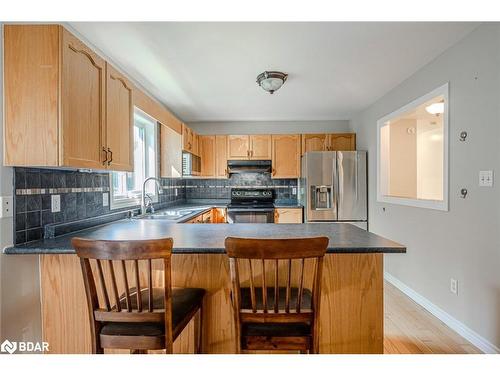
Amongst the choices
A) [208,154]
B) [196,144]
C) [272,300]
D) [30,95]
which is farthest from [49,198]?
[208,154]

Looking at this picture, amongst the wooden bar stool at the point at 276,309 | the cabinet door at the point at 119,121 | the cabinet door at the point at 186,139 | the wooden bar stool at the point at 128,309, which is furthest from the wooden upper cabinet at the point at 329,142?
the wooden bar stool at the point at 128,309

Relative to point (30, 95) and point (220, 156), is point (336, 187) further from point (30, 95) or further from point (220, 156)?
point (30, 95)

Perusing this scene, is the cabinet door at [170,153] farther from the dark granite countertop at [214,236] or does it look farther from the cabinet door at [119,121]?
the dark granite countertop at [214,236]

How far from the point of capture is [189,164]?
13.5 feet

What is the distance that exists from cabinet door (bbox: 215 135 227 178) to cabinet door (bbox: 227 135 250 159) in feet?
0.28

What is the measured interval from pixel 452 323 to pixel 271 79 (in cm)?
271

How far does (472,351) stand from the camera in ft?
6.95

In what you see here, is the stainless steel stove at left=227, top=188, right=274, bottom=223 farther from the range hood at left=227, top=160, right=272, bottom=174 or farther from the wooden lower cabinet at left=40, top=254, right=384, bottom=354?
the wooden lower cabinet at left=40, top=254, right=384, bottom=354

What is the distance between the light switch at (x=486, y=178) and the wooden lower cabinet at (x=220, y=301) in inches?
43.8

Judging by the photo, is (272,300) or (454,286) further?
(454,286)

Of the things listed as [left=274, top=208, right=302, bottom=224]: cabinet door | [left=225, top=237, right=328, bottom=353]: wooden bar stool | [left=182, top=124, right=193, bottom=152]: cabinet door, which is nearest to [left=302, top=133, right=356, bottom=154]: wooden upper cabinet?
[left=274, top=208, right=302, bottom=224]: cabinet door

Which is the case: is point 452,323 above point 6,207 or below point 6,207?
below

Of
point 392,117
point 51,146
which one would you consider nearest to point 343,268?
point 51,146

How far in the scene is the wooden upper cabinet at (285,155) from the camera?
16.3ft
